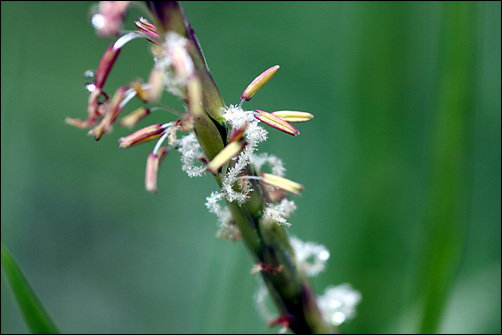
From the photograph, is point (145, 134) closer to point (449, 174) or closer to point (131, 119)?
point (131, 119)

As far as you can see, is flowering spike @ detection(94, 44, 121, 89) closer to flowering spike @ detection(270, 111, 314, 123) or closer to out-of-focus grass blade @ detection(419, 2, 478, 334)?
flowering spike @ detection(270, 111, 314, 123)

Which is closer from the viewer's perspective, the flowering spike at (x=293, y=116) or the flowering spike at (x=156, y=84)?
the flowering spike at (x=156, y=84)

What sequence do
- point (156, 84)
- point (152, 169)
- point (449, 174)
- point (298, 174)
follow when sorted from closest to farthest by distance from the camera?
point (156, 84), point (152, 169), point (449, 174), point (298, 174)

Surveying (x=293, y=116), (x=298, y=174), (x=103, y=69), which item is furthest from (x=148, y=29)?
(x=298, y=174)

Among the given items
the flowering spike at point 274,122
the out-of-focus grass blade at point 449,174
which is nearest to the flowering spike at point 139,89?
the flowering spike at point 274,122

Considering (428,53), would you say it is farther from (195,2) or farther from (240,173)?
(240,173)

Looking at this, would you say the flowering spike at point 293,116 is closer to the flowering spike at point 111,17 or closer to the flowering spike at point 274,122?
the flowering spike at point 274,122

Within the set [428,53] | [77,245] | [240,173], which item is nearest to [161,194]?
[77,245]
